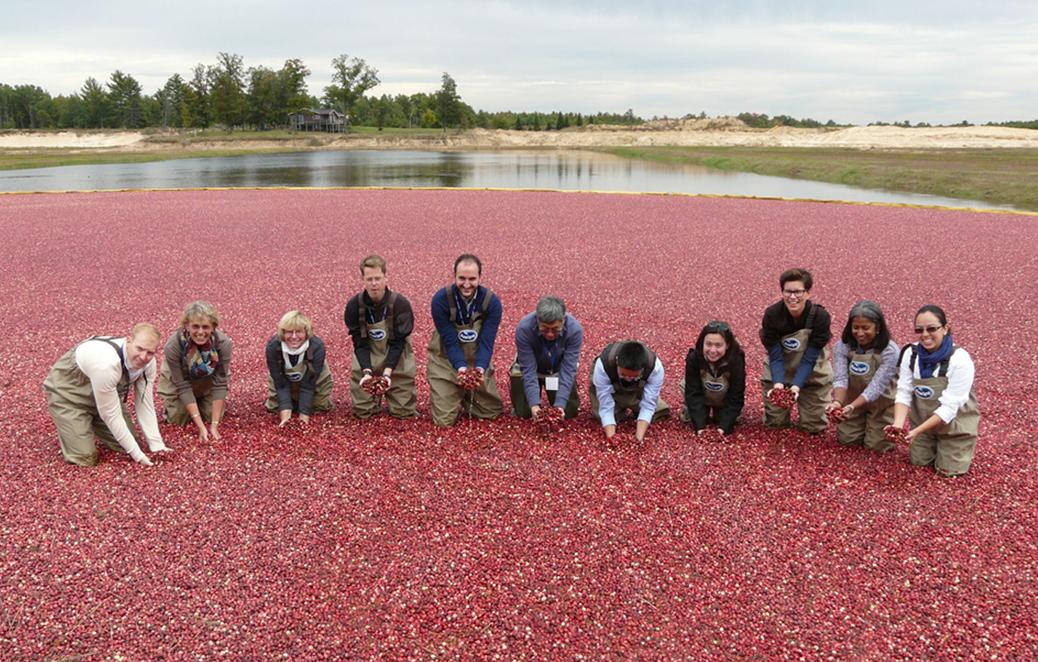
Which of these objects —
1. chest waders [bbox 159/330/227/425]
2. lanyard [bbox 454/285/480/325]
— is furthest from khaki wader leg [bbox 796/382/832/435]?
chest waders [bbox 159/330/227/425]

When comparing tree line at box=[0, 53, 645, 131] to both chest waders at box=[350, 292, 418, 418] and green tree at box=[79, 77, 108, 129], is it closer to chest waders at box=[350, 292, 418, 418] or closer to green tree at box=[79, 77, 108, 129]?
green tree at box=[79, 77, 108, 129]

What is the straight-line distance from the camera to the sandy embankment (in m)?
78.8

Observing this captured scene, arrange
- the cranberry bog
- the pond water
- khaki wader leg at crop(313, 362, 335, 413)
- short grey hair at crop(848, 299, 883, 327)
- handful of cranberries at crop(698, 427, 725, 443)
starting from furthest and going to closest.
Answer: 1. the pond water
2. khaki wader leg at crop(313, 362, 335, 413)
3. handful of cranberries at crop(698, 427, 725, 443)
4. short grey hair at crop(848, 299, 883, 327)
5. the cranberry bog

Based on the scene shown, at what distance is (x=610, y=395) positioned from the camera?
5.54 metres

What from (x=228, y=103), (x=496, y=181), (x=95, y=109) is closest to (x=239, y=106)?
(x=228, y=103)

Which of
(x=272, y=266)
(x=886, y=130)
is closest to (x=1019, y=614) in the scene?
(x=272, y=266)

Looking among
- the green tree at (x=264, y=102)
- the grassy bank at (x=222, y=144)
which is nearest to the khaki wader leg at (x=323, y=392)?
the grassy bank at (x=222, y=144)

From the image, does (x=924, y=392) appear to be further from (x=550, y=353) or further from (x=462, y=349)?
(x=462, y=349)

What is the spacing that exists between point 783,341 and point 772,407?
60 cm

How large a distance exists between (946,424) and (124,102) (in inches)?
5569

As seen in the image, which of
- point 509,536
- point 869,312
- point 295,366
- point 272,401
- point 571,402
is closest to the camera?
point 509,536

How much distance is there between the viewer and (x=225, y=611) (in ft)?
11.3

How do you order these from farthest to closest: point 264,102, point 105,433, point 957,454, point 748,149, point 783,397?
1. point 264,102
2. point 748,149
3. point 783,397
4. point 105,433
5. point 957,454

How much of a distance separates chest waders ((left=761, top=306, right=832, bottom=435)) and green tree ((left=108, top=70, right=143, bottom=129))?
137 m
